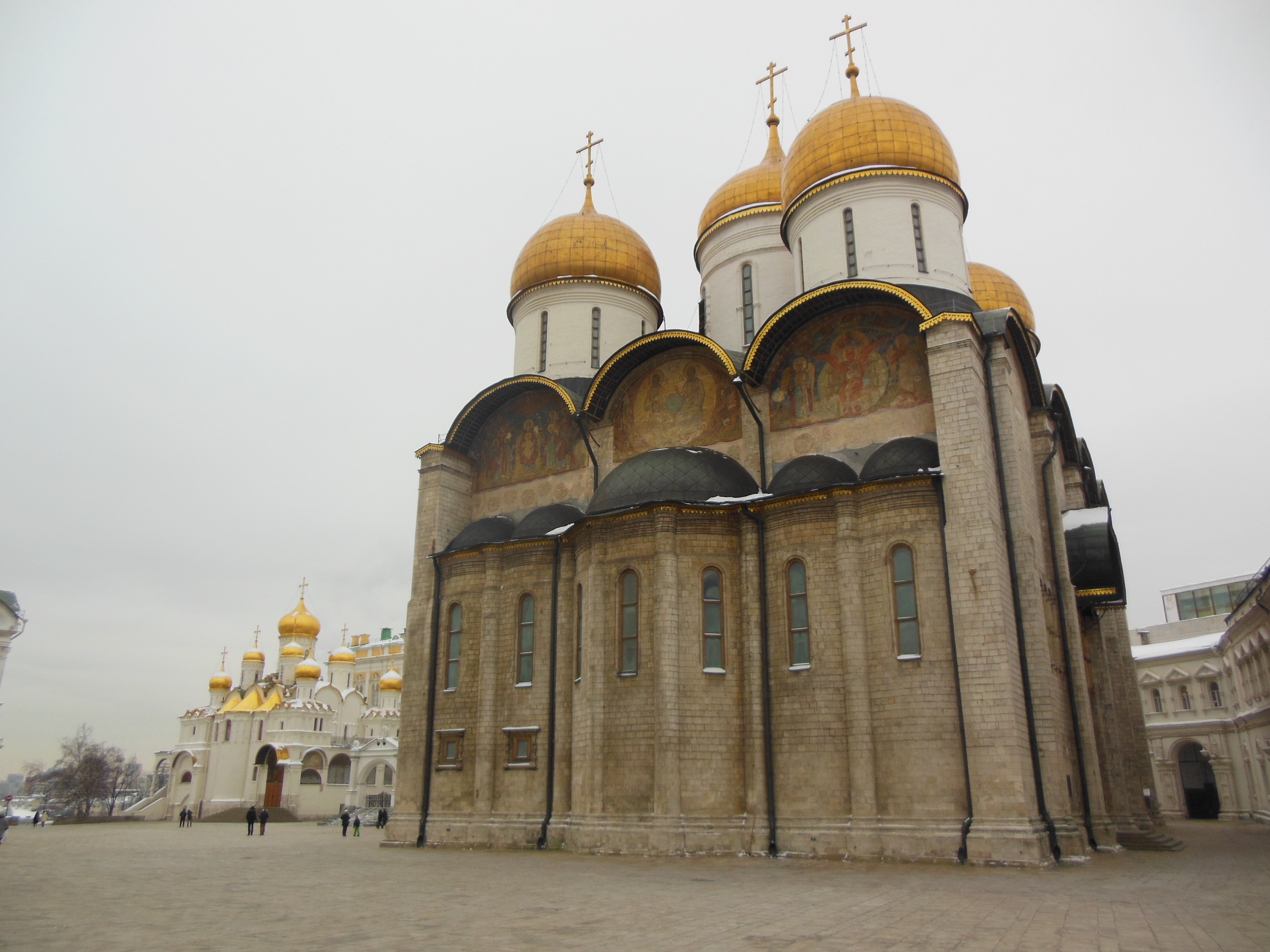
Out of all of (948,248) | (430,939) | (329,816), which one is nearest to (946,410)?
(948,248)

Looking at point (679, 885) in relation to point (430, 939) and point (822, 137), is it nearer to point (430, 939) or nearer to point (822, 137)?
point (430, 939)

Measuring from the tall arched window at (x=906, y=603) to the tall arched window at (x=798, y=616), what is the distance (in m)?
1.33

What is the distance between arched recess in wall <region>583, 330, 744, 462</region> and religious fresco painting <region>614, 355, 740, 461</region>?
0.01 meters

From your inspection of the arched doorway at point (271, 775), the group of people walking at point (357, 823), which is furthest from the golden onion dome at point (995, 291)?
the arched doorway at point (271, 775)

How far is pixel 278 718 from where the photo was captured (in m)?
40.5

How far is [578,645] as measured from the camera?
614 inches

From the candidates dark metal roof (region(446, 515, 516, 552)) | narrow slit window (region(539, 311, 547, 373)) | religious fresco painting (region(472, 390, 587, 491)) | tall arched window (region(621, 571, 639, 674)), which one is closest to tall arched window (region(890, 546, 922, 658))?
tall arched window (region(621, 571, 639, 674))

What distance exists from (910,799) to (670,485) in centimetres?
579

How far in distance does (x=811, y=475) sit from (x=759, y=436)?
5.77 feet

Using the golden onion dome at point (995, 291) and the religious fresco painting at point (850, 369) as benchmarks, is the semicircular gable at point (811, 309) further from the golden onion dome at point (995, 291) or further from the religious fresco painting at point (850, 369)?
the golden onion dome at point (995, 291)

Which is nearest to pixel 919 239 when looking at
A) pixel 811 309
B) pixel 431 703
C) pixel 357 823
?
pixel 811 309

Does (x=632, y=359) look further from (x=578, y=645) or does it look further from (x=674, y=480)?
(x=578, y=645)

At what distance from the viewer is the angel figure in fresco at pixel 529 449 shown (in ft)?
60.3

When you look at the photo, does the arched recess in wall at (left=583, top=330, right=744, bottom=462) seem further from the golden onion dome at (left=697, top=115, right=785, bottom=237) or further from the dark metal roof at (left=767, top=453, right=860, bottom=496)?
the golden onion dome at (left=697, top=115, right=785, bottom=237)
